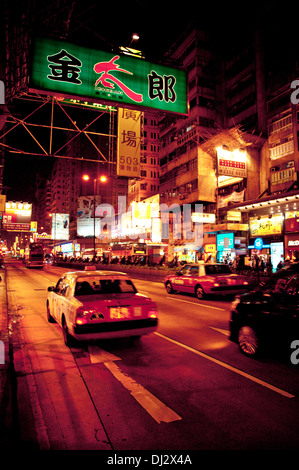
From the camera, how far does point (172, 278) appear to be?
1639 cm

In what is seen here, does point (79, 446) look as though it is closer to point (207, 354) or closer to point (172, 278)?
point (207, 354)

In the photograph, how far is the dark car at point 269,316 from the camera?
Answer: 15.8 feet

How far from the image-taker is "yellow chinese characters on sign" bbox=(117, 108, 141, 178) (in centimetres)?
1261

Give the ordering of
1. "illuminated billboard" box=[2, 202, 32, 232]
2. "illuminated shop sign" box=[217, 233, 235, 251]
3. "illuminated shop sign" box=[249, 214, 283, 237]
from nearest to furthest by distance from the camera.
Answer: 1. "illuminated shop sign" box=[249, 214, 283, 237]
2. "illuminated shop sign" box=[217, 233, 235, 251]
3. "illuminated billboard" box=[2, 202, 32, 232]

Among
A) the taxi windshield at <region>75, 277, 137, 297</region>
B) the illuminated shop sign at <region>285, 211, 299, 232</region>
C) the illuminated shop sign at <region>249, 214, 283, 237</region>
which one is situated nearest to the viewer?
the taxi windshield at <region>75, 277, 137, 297</region>

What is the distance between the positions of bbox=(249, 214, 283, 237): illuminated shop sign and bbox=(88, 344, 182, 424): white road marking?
22.2 metres

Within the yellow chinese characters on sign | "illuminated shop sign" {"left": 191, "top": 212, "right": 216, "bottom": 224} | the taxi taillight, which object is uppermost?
the yellow chinese characters on sign

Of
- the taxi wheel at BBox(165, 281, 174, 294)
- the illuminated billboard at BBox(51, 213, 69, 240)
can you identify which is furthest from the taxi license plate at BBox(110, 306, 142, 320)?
the illuminated billboard at BBox(51, 213, 69, 240)

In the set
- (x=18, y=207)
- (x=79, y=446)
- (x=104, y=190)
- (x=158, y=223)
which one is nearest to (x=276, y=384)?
(x=79, y=446)

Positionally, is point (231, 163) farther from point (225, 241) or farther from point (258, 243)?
point (258, 243)

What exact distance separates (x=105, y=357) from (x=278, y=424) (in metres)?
3.51

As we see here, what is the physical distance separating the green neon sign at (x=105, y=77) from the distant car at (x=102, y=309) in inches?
237

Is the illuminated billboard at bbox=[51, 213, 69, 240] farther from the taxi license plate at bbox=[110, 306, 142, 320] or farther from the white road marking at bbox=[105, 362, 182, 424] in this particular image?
the white road marking at bbox=[105, 362, 182, 424]

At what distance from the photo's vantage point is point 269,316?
5.13 m
